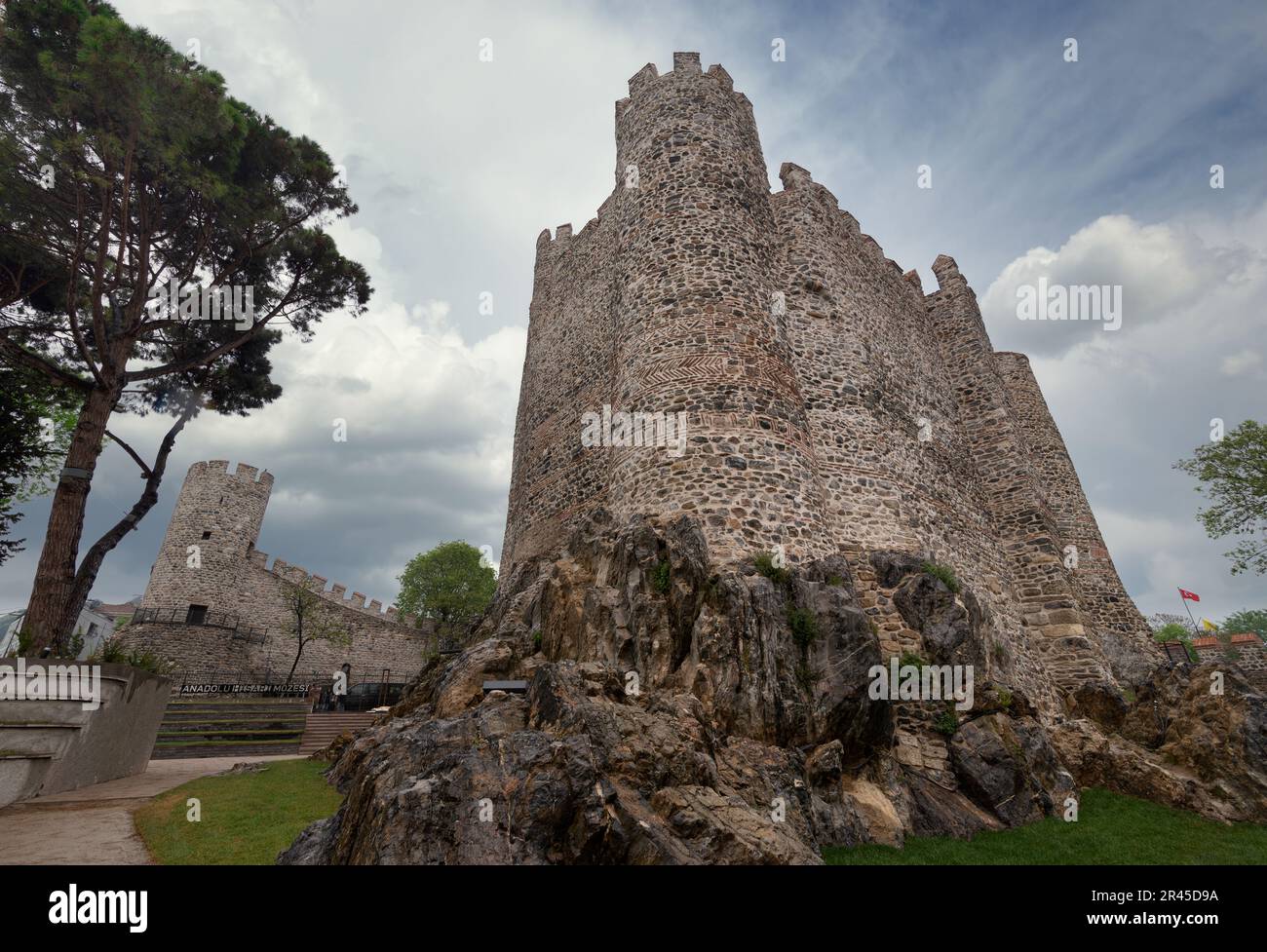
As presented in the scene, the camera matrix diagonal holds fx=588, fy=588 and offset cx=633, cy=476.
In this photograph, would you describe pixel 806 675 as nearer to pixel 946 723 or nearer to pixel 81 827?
pixel 946 723

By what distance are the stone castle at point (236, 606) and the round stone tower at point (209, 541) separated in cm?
5

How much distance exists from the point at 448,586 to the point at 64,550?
33.3 metres

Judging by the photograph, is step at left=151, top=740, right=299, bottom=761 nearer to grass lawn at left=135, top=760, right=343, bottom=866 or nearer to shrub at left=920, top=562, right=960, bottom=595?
grass lawn at left=135, top=760, right=343, bottom=866

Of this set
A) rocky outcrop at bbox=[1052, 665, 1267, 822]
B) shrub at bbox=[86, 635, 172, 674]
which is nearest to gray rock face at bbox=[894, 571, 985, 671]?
rocky outcrop at bbox=[1052, 665, 1267, 822]

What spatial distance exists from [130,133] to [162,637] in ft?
98.8

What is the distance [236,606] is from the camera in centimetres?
3525

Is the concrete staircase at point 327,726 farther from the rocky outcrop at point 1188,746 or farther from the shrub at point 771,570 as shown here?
the rocky outcrop at point 1188,746

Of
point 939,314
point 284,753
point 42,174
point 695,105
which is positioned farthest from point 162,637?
point 939,314

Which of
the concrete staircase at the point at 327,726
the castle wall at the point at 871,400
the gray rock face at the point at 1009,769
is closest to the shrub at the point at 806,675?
the gray rock face at the point at 1009,769

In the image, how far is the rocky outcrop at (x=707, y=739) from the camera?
5.23 meters

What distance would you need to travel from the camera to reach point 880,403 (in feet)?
55.2

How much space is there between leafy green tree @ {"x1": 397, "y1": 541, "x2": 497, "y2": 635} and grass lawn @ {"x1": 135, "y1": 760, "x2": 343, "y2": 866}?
1202 inches

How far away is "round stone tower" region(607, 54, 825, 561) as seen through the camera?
38.4ft

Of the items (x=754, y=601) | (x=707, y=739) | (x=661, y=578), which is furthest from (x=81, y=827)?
(x=754, y=601)
